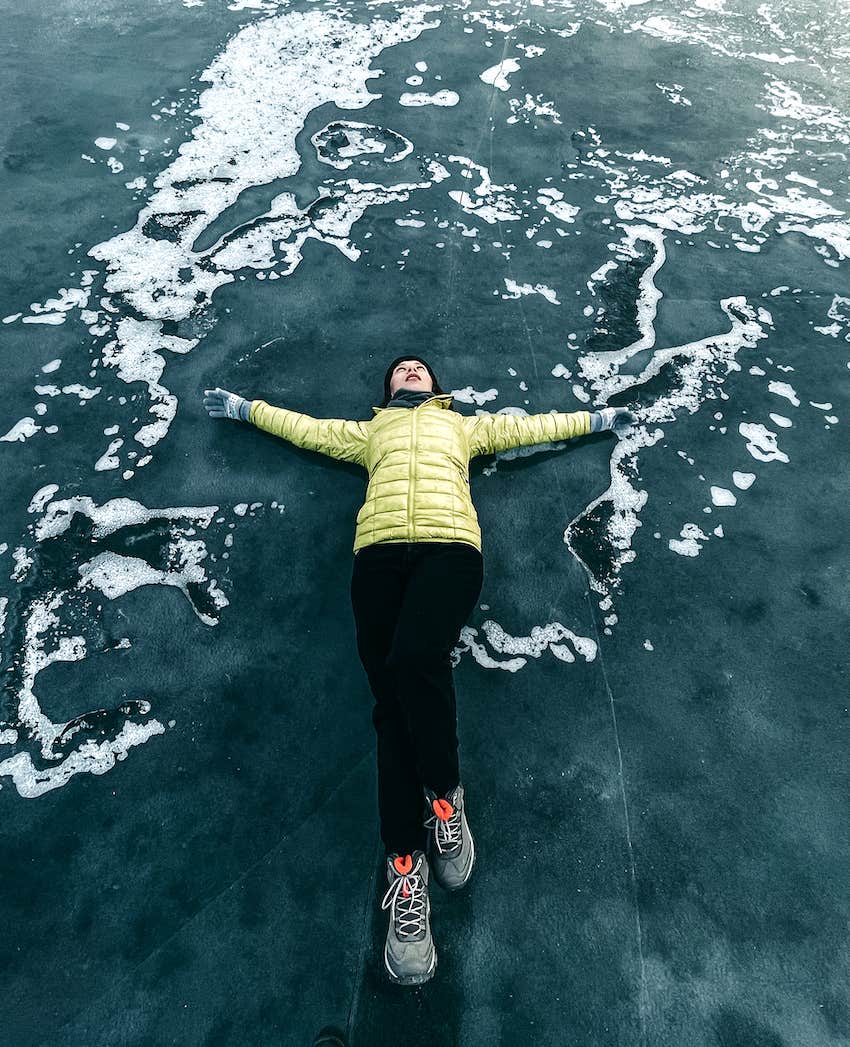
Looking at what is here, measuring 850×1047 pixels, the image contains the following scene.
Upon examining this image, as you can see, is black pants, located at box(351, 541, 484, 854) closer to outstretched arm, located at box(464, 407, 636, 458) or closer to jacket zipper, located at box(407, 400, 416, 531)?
jacket zipper, located at box(407, 400, 416, 531)

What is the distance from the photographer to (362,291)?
3.92 metres

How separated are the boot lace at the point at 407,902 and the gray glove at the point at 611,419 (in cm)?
218

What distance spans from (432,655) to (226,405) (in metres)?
1.89

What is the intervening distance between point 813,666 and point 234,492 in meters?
2.79

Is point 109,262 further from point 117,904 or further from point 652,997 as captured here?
point 652,997

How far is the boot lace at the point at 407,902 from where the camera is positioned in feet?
6.55

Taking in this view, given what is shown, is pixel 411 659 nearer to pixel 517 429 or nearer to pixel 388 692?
pixel 388 692

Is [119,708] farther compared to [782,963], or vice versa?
[119,708]

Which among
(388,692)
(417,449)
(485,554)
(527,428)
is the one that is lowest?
(485,554)

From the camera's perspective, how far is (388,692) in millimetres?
2193

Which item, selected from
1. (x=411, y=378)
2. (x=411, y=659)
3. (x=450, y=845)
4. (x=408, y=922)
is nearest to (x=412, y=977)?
(x=408, y=922)

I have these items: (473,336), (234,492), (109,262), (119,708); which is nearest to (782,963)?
(119,708)

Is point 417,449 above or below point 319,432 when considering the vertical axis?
above

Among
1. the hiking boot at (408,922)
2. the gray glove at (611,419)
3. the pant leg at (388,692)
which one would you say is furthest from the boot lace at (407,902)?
the gray glove at (611,419)
